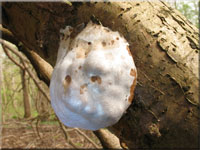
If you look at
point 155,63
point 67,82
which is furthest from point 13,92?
point 155,63

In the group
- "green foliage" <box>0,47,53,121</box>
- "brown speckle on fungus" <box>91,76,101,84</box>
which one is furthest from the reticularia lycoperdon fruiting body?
"green foliage" <box>0,47,53,121</box>

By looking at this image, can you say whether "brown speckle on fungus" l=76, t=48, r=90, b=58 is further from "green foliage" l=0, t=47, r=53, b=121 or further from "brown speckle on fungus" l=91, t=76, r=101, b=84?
"green foliage" l=0, t=47, r=53, b=121

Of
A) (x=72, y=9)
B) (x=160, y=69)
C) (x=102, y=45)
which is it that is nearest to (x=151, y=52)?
(x=160, y=69)

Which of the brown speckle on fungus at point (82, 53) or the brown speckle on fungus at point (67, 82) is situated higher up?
the brown speckle on fungus at point (82, 53)

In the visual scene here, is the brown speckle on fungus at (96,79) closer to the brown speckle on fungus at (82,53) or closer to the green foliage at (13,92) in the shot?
the brown speckle on fungus at (82,53)

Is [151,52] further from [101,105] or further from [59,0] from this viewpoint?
[59,0]

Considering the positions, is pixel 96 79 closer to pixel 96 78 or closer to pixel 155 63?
pixel 96 78

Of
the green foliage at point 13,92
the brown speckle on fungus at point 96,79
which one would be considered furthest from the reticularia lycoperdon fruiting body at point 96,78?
the green foliage at point 13,92
